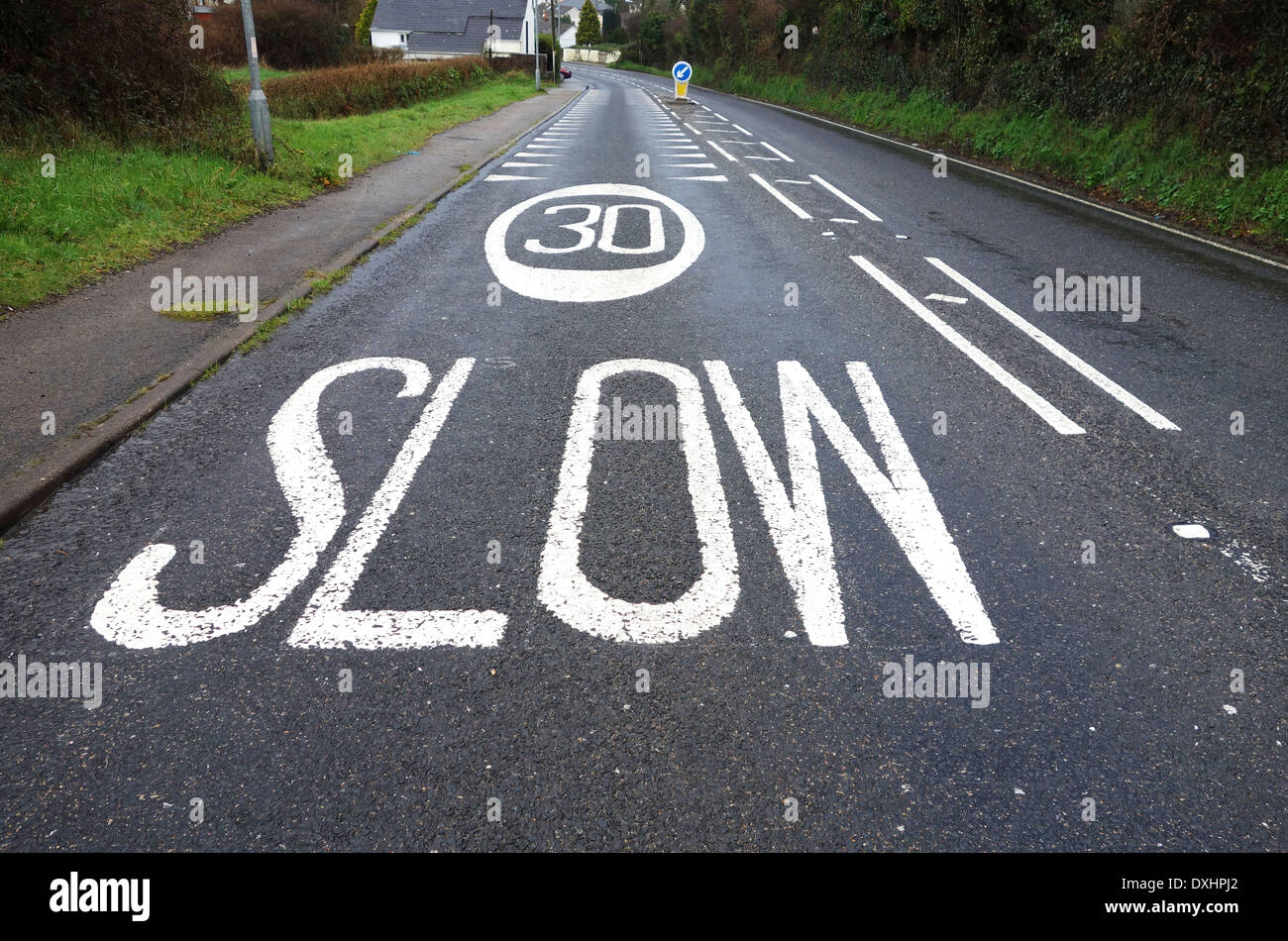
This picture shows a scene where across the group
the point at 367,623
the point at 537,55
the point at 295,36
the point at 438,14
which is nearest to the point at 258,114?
the point at 367,623

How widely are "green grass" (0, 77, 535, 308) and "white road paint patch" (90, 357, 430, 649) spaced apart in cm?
362

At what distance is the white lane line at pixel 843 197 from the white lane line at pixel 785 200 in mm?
823

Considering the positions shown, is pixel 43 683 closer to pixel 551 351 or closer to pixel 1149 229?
pixel 551 351

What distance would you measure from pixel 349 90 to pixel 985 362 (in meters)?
23.3

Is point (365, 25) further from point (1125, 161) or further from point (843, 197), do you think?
point (1125, 161)

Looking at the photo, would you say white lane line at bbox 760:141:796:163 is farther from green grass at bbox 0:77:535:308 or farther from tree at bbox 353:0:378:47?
tree at bbox 353:0:378:47

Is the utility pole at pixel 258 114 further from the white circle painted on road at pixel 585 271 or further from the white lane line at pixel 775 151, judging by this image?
the white lane line at pixel 775 151

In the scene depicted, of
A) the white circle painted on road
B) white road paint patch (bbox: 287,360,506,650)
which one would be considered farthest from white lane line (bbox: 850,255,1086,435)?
white road paint patch (bbox: 287,360,506,650)

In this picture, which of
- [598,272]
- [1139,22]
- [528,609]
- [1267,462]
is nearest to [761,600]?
[528,609]

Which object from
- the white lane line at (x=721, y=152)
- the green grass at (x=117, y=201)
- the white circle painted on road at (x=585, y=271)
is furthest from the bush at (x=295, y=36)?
the white circle painted on road at (x=585, y=271)

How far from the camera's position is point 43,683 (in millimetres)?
2701

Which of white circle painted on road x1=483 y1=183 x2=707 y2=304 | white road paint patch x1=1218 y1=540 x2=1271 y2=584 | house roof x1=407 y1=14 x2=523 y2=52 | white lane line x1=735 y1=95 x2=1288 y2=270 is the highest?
house roof x1=407 y1=14 x2=523 y2=52

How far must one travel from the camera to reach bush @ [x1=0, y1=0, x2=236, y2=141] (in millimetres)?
9531

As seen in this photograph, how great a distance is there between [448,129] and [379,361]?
16.5m
